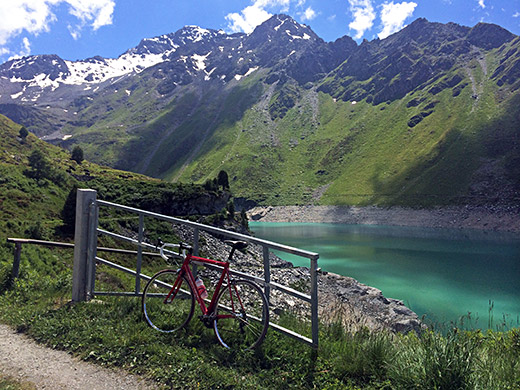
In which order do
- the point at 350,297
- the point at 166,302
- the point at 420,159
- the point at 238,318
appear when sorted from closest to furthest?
the point at 238,318 → the point at 166,302 → the point at 350,297 → the point at 420,159

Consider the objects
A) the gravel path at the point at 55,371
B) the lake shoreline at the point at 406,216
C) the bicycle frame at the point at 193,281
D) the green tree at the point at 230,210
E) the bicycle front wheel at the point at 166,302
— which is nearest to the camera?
the gravel path at the point at 55,371

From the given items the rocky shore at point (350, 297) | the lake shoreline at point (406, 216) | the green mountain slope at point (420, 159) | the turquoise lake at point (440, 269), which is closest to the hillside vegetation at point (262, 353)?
the rocky shore at point (350, 297)

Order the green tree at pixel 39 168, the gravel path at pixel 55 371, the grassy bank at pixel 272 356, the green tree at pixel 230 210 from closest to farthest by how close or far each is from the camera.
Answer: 1. the grassy bank at pixel 272 356
2. the gravel path at pixel 55 371
3. the green tree at pixel 39 168
4. the green tree at pixel 230 210

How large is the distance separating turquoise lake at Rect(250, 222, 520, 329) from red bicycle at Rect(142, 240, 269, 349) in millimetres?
15915

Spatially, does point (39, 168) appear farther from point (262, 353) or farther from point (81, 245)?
point (262, 353)

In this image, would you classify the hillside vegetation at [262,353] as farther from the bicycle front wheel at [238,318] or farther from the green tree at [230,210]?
the green tree at [230,210]

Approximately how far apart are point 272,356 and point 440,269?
47.0 metres

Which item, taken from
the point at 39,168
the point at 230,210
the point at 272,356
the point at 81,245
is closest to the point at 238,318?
the point at 272,356

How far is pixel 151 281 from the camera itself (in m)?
6.45

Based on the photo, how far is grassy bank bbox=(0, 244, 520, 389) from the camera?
414 centimetres

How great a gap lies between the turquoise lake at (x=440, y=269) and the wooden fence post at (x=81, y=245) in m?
18.4

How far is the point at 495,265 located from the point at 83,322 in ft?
181

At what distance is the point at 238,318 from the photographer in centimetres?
550

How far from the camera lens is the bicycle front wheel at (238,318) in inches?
209
